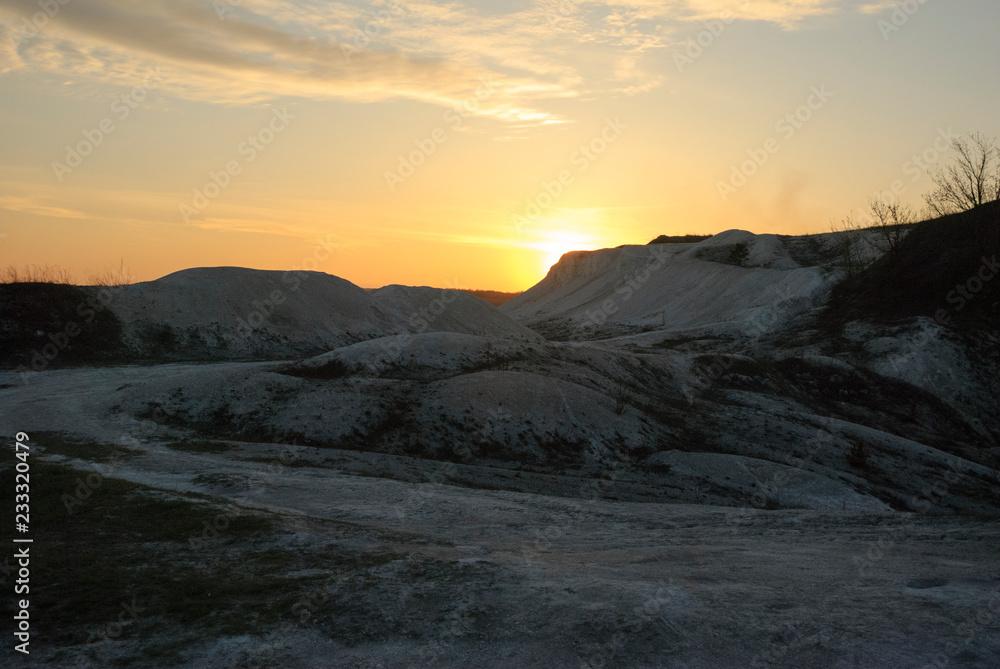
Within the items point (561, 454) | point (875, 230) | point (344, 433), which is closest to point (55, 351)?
point (344, 433)

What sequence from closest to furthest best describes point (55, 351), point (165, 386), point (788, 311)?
point (165, 386) → point (55, 351) → point (788, 311)

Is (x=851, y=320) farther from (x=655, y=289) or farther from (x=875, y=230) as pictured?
(x=655, y=289)

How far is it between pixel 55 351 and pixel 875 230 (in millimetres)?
47723

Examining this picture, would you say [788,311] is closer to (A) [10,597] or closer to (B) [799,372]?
(B) [799,372]

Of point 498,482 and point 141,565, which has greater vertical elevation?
point 141,565

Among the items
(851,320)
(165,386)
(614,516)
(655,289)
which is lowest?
(614,516)

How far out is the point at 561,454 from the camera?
18438mm

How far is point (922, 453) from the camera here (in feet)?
71.1

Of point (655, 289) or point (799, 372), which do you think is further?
point (655, 289)

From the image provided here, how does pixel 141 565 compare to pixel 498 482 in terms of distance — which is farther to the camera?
pixel 498 482

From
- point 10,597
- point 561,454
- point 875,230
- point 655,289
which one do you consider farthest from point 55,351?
point 875,230

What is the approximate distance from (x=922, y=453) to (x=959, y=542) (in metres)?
13.5

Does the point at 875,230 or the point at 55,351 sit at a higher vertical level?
the point at 875,230

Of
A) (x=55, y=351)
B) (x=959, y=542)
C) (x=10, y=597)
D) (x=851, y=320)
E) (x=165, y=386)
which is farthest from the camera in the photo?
(x=851, y=320)
